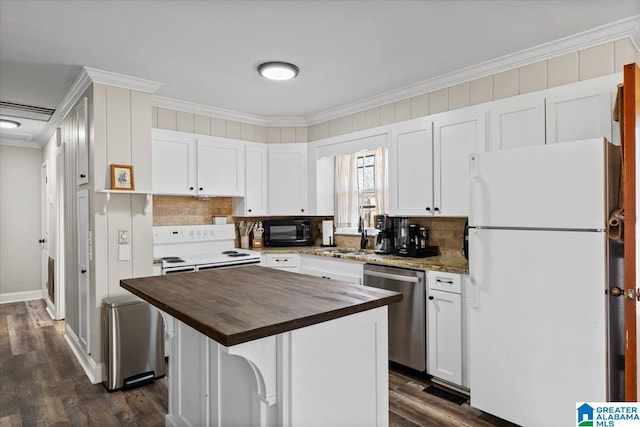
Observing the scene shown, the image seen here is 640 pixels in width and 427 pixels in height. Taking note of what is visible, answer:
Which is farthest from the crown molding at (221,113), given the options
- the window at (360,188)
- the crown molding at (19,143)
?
the crown molding at (19,143)

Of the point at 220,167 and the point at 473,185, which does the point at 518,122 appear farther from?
the point at 220,167

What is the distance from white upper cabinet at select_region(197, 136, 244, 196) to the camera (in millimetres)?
4055

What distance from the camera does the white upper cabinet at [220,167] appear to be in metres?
4.05

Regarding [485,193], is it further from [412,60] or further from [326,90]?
[326,90]

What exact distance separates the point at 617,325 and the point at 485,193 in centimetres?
97

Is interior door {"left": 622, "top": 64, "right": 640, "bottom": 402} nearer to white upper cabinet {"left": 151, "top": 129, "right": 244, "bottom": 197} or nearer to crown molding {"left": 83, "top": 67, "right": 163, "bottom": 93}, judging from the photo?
crown molding {"left": 83, "top": 67, "right": 163, "bottom": 93}

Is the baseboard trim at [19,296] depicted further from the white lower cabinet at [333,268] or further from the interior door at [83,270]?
the white lower cabinet at [333,268]

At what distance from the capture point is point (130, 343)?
294 cm

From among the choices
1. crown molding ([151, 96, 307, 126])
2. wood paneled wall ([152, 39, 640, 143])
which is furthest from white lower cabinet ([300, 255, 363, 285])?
crown molding ([151, 96, 307, 126])

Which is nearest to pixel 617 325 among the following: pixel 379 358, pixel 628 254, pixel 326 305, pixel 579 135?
pixel 628 254

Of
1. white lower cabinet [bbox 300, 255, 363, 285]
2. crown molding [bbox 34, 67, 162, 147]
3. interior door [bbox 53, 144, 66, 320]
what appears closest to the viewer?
crown molding [bbox 34, 67, 162, 147]

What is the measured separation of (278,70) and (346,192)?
5.93 ft

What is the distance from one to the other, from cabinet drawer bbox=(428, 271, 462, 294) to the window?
124 cm

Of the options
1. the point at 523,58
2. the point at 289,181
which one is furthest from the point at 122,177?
the point at 523,58
